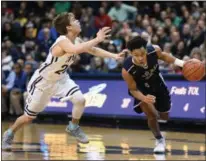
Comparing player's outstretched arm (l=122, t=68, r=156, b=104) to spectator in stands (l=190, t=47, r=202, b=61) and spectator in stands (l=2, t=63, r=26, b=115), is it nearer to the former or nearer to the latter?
spectator in stands (l=190, t=47, r=202, b=61)

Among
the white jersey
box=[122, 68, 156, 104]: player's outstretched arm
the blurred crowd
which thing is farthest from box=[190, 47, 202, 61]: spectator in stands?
the white jersey

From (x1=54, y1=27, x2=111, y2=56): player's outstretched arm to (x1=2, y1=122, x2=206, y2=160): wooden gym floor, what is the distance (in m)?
2.73

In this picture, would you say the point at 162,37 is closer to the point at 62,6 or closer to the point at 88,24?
the point at 88,24

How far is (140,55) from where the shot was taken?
24.7 feet

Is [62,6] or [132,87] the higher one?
[62,6]

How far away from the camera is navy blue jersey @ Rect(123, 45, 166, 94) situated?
815cm

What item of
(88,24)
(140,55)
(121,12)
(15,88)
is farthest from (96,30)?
(140,55)

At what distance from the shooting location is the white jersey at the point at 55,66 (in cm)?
798

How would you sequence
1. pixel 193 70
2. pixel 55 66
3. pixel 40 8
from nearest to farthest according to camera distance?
pixel 193 70 → pixel 55 66 → pixel 40 8

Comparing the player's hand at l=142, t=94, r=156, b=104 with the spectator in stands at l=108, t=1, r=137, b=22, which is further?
the spectator in stands at l=108, t=1, r=137, b=22

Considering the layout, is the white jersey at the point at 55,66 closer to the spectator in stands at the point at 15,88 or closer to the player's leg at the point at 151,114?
the player's leg at the point at 151,114

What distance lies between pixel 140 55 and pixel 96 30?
9.96 meters

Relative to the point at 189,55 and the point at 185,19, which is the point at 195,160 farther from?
the point at 185,19

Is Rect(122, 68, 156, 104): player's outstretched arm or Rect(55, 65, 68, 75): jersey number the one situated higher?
Rect(55, 65, 68, 75): jersey number
